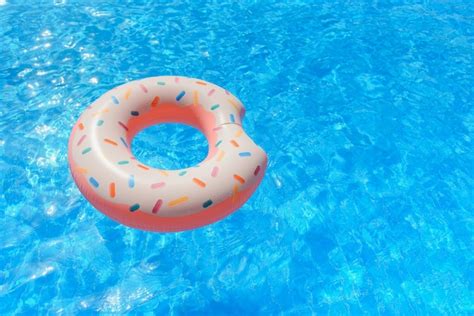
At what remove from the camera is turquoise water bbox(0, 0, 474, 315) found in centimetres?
374

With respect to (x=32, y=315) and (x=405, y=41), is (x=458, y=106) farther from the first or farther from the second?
(x=32, y=315)

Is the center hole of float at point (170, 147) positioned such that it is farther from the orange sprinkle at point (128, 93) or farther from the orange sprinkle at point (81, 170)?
the orange sprinkle at point (81, 170)

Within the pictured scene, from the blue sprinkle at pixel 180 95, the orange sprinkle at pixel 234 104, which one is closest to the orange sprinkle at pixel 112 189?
the blue sprinkle at pixel 180 95

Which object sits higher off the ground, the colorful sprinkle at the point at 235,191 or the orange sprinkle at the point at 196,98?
the orange sprinkle at the point at 196,98

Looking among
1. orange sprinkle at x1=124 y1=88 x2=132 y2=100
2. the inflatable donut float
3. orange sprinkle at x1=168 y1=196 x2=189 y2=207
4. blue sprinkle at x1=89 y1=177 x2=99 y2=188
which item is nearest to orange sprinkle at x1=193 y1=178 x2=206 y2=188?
the inflatable donut float

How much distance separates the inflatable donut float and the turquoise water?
1031 mm

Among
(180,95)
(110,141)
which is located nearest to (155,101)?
(180,95)

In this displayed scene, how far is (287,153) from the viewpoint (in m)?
4.77

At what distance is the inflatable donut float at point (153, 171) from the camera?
2.83 meters

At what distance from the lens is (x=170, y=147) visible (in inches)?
186

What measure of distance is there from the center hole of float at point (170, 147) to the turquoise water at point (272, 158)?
0.7 inches

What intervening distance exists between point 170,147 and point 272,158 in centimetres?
108

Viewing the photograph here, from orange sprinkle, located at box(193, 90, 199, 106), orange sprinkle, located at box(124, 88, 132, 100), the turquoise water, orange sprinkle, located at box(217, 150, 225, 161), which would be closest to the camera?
orange sprinkle, located at box(217, 150, 225, 161)

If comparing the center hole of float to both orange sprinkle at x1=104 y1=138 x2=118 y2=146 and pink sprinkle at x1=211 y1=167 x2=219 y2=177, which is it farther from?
pink sprinkle at x1=211 y1=167 x2=219 y2=177
